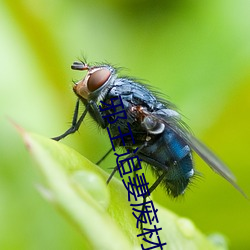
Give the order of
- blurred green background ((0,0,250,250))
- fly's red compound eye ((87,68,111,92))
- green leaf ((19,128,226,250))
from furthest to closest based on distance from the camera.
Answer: blurred green background ((0,0,250,250)), fly's red compound eye ((87,68,111,92)), green leaf ((19,128,226,250))

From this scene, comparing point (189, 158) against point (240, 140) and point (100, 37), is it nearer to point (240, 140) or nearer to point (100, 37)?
point (240, 140)

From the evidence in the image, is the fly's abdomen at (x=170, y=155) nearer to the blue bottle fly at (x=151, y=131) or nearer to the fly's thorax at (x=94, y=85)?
the blue bottle fly at (x=151, y=131)

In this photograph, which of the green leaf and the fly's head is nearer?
the green leaf

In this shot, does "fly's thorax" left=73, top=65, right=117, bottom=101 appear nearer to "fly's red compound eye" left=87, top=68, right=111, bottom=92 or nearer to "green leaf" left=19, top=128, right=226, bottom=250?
"fly's red compound eye" left=87, top=68, right=111, bottom=92

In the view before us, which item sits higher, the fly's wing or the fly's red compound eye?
the fly's red compound eye

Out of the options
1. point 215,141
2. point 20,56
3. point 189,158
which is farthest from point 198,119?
point 20,56

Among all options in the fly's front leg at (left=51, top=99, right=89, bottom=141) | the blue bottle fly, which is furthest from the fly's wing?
the fly's front leg at (left=51, top=99, right=89, bottom=141)
